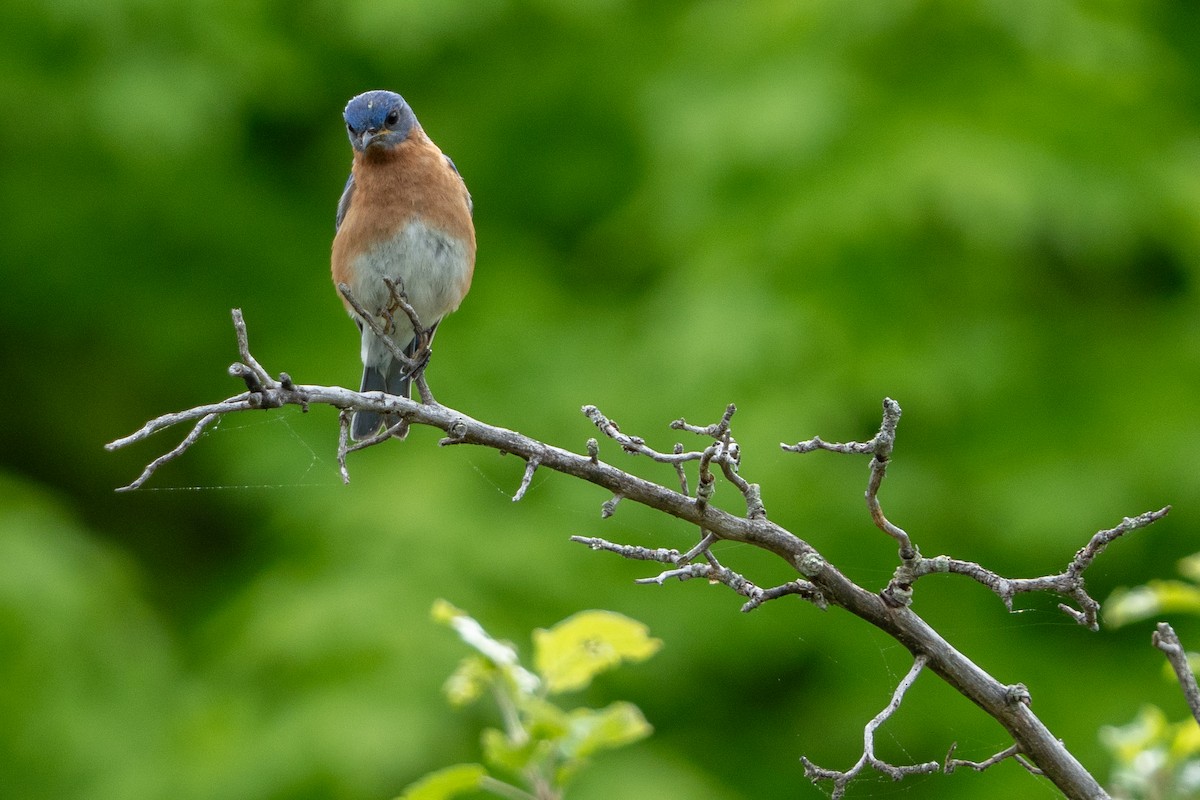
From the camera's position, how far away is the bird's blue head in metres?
4.13

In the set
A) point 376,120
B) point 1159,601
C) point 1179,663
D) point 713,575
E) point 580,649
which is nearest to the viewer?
point 1179,663

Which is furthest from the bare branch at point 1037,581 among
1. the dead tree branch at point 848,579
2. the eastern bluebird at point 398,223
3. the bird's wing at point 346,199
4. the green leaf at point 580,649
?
the bird's wing at point 346,199

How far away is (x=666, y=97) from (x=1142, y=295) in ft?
8.71

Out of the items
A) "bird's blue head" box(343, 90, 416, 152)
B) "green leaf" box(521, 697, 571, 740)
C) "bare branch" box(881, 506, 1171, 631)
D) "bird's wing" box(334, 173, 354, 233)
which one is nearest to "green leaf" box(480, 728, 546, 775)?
"green leaf" box(521, 697, 571, 740)

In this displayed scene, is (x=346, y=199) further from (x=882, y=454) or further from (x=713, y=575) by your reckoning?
(x=882, y=454)

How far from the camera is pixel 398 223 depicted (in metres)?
4.19

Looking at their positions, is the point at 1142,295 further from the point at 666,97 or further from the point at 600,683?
the point at 600,683

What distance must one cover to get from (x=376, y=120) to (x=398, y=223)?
1.04ft

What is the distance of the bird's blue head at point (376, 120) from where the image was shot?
4.13m

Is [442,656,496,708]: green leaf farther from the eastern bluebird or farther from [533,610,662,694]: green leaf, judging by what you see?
the eastern bluebird

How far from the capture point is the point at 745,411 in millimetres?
5996

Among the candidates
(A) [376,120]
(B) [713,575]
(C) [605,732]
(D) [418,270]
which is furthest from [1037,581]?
(A) [376,120]

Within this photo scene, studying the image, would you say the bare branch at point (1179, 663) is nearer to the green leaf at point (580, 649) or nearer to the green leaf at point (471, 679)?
the green leaf at point (580, 649)

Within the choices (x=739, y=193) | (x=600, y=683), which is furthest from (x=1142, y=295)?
(x=600, y=683)
